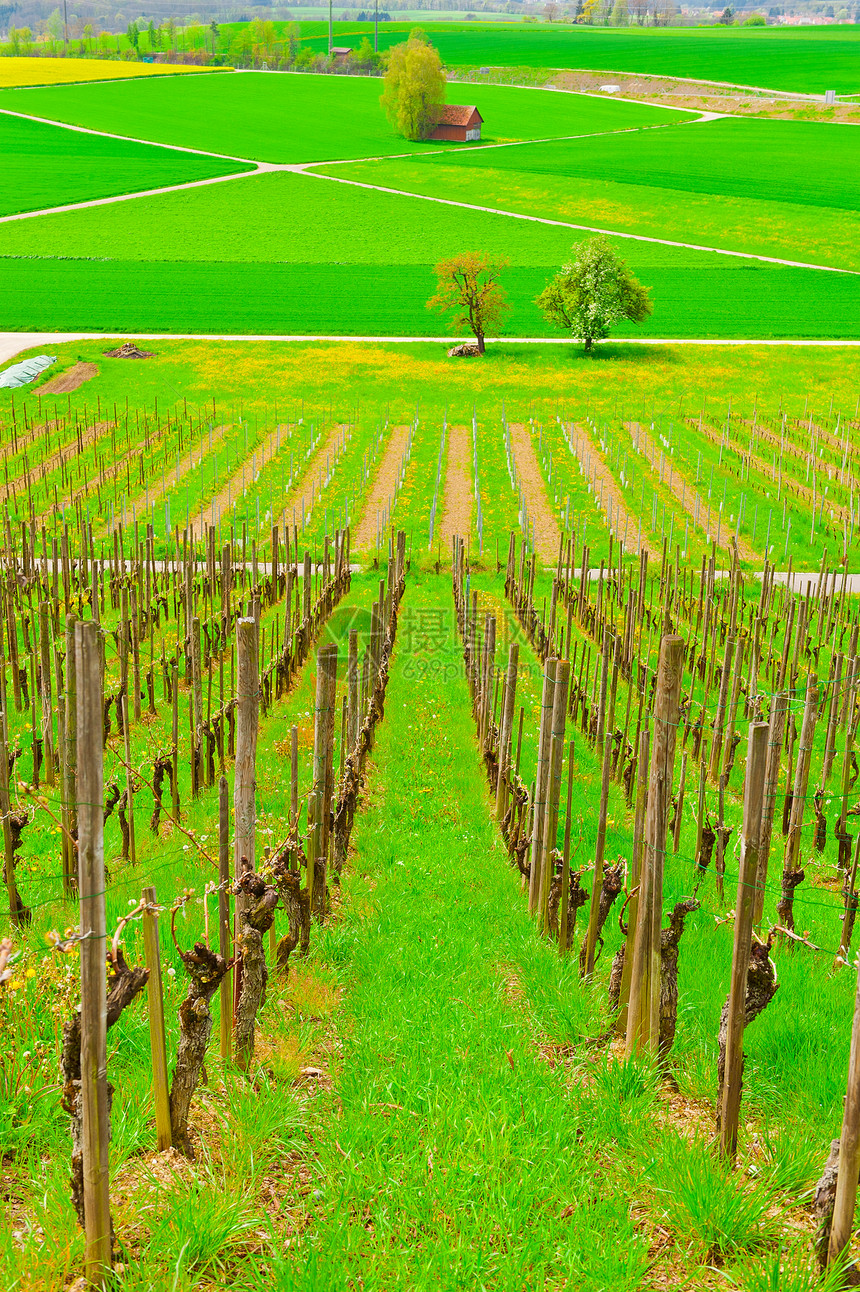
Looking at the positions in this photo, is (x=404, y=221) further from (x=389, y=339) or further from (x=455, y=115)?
(x=455, y=115)

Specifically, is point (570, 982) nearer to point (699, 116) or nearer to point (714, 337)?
point (714, 337)

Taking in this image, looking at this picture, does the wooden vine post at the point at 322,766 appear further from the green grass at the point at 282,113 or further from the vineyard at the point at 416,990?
the green grass at the point at 282,113

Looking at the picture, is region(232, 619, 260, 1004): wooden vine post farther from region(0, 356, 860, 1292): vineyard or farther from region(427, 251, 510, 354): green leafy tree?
region(427, 251, 510, 354): green leafy tree

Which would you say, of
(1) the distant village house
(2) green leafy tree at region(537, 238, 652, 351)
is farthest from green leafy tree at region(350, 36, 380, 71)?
(2) green leafy tree at region(537, 238, 652, 351)

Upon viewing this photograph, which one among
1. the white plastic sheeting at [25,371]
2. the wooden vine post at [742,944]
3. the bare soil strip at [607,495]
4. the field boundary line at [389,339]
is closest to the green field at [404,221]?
the field boundary line at [389,339]

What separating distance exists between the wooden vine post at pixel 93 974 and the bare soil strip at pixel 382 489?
18663 mm

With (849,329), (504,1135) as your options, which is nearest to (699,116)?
(849,329)

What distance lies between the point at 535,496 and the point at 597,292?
21.0m

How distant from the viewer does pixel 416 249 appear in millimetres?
61531

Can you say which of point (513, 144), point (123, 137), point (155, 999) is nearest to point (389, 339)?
point (155, 999)

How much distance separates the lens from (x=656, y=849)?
4.66 meters

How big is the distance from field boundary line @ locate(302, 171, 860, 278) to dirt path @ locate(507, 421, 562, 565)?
34.7m

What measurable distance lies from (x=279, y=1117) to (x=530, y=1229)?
1.12 metres

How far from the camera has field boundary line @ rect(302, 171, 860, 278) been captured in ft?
194
